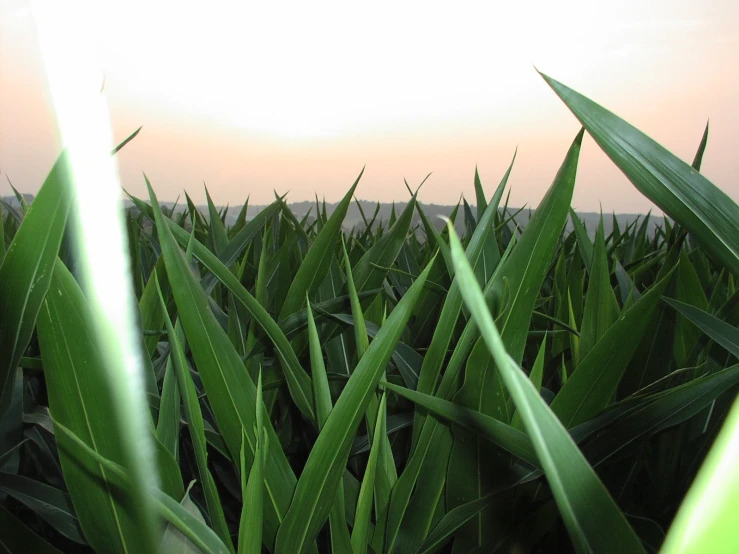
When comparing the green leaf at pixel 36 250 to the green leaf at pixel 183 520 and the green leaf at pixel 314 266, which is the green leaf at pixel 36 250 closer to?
the green leaf at pixel 183 520

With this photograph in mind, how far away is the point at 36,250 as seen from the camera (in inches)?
7.6

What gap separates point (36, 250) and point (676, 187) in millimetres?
242

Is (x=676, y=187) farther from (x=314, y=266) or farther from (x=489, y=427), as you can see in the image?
(x=314, y=266)

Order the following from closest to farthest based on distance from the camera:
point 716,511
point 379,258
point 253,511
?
point 716,511 → point 253,511 → point 379,258

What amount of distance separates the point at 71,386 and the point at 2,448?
0.54ft

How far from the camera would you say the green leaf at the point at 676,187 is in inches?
8.5

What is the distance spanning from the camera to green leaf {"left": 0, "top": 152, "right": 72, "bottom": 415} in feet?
0.62

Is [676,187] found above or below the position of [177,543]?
above

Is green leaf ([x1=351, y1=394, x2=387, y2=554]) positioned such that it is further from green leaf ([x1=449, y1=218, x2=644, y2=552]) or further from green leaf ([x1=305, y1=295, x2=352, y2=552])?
green leaf ([x1=449, y1=218, x2=644, y2=552])

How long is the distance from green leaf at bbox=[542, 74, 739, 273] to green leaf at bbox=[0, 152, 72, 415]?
19cm

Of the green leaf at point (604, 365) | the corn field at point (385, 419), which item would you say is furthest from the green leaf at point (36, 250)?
the green leaf at point (604, 365)

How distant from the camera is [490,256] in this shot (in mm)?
435

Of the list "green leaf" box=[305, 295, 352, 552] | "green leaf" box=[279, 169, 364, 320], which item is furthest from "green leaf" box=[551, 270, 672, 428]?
"green leaf" box=[279, 169, 364, 320]

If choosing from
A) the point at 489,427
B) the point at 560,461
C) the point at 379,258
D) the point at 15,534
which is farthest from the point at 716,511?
the point at 379,258
